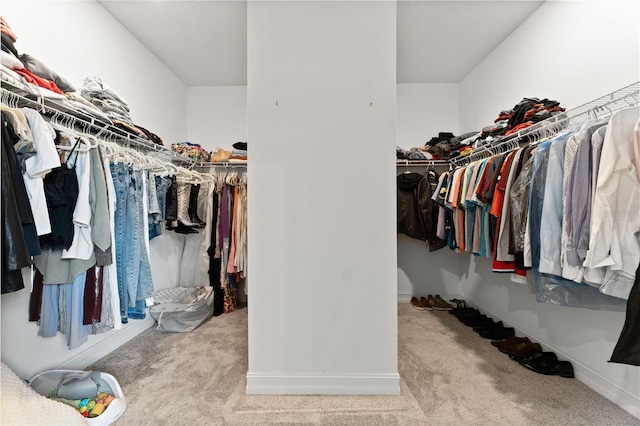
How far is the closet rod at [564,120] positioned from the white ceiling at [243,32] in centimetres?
106

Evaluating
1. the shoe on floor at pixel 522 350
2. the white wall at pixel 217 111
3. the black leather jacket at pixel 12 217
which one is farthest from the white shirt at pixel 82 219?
the shoe on floor at pixel 522 350

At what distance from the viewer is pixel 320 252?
58.2 inches

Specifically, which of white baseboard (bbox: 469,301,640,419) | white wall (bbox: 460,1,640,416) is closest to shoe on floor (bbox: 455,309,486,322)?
white wall (bbox: 460,1,640,416)

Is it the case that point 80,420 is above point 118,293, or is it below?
below

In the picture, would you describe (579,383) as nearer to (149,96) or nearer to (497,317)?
(497,317)

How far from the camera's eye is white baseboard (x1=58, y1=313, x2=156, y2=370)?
1674mm

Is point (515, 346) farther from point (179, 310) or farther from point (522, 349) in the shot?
point (179, 310)

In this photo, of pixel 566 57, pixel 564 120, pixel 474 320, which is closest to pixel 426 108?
pixel 566 57

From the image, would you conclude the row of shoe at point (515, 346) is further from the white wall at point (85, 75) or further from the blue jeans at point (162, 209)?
the white wall at point (85, 75)

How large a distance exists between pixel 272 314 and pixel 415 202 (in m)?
2.01

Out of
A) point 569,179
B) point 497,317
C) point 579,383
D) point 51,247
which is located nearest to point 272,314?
point 51,247

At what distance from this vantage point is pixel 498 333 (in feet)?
6.93

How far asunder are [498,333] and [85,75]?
385cm

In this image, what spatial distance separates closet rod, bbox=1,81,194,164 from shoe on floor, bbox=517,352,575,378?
3.16 metres
